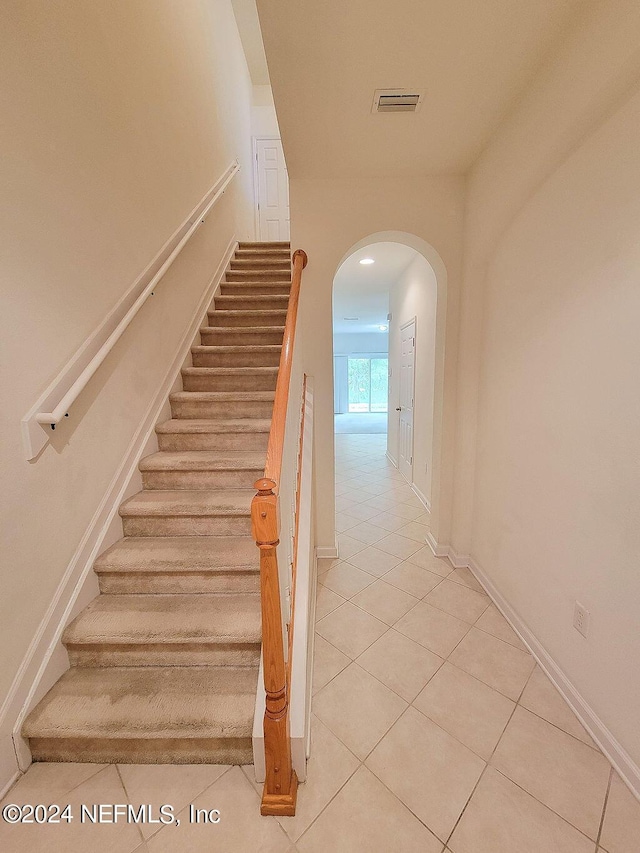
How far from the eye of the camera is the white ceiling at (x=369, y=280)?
3.74 m

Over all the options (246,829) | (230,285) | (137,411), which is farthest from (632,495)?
(230,285)

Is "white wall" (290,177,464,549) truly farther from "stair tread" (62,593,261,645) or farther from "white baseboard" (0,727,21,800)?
"white baseboard" (0,727,21,800)

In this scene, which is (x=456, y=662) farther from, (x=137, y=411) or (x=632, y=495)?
(x=137, y=411)

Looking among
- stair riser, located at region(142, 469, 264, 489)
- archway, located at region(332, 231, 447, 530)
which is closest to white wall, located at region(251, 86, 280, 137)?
archway, located at region(332, 231, 447, 530)

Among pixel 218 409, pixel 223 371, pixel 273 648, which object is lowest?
pixel 273 648

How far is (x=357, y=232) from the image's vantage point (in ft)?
7.73

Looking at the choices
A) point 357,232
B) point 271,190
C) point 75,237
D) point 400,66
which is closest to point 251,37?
point 271,190

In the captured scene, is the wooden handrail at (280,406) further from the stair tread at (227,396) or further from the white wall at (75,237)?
the white wall at (75,237)

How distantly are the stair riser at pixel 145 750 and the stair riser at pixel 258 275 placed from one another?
12.0 feet

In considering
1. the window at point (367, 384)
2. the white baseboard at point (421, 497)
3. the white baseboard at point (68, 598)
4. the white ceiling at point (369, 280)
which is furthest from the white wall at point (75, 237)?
the window at point (367, 384)

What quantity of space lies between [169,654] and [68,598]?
1.75 feet

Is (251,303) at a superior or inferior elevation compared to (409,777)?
superior

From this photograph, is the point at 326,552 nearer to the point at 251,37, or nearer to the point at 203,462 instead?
the point at 203,462

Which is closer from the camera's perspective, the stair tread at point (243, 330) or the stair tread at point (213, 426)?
the stair tread at point (213, 426)
